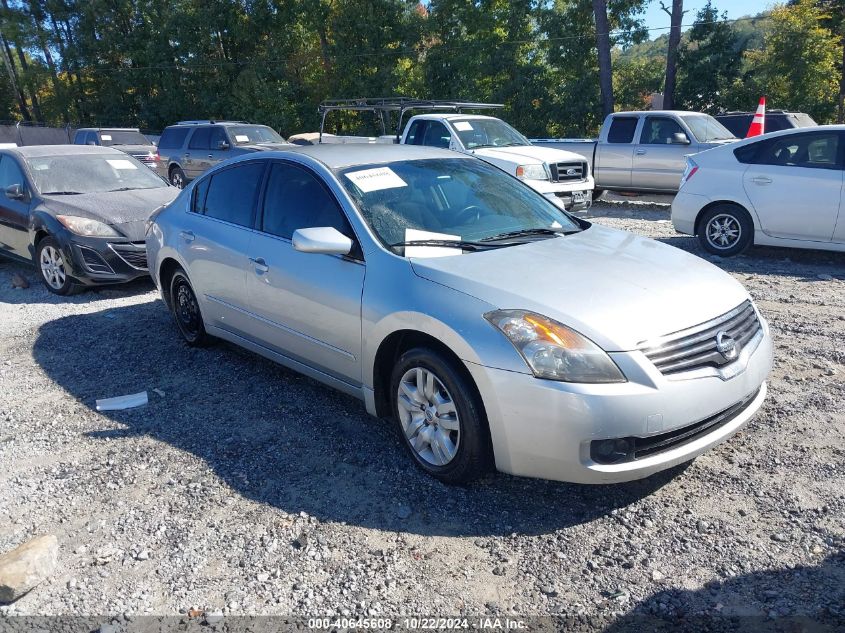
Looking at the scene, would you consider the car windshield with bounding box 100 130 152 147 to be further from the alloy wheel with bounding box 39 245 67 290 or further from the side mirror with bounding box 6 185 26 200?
the alloy wheel with bounding box 39 245 67 290

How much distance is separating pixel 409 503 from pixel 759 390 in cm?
196

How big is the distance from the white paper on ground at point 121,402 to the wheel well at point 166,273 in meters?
1.31

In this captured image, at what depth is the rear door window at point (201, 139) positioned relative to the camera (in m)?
17.6

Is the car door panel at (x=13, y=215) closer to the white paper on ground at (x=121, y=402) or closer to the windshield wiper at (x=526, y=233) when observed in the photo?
the white paper on ground at (x=121, y=402)

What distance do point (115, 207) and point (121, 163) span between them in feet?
4.61

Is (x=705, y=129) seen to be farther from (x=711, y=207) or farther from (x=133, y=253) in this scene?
(x=133, y=253)

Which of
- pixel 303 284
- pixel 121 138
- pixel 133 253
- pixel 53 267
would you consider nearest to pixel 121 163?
pixel 53 267

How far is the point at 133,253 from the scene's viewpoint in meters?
7.74

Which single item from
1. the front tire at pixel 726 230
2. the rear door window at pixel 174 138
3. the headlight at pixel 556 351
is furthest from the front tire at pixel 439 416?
the rear door window at pixel 174 138

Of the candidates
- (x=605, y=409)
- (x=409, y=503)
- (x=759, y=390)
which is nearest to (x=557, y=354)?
(x=605, y=409)

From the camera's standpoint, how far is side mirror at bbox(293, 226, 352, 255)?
3.86 meters

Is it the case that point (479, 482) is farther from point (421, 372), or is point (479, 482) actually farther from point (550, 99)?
point (550, 99)

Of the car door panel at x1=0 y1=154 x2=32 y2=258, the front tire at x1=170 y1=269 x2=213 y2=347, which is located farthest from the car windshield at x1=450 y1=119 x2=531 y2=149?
the front tire at x1=170 y1=269 x2=213 y2=347

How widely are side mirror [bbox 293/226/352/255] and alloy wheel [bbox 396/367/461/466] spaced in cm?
81
